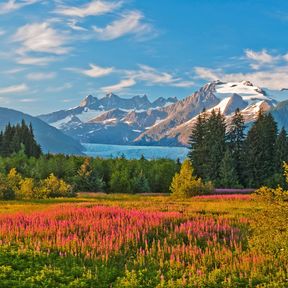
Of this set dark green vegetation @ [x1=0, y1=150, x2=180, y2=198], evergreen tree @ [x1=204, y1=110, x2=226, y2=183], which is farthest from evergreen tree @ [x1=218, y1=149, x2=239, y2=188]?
dark green vegetation @ [x1=0, y1=150, x2=180, y2=198]

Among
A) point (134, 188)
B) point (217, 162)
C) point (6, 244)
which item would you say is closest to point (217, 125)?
point (217, 162)

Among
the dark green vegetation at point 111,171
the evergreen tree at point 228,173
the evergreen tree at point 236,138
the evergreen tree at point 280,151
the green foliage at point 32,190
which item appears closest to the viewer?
the green foliage at point 32,190

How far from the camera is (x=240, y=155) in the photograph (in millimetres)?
75438

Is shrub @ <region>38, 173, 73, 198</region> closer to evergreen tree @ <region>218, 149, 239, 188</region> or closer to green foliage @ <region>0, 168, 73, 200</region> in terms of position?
green foliage @ <region>0, 168, 73, 200</region>

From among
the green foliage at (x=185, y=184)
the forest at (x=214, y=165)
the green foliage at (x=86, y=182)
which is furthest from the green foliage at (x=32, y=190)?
the green foliage at (x=86, y=182)

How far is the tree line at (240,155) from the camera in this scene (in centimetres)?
7056

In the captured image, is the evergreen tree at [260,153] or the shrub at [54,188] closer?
the shrub at [54,188]

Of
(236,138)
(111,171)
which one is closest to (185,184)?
(236,138)

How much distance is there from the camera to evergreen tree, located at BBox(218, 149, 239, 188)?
69.5 m

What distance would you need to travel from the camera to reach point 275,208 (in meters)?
15.5

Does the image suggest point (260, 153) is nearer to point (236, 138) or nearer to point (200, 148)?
point (236, 138)

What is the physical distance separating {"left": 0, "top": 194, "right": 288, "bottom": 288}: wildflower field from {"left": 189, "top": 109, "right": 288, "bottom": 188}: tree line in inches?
1957

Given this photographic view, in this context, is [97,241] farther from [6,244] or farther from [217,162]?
Result: [217,162]

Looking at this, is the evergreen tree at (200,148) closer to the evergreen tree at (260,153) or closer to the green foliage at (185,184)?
the evergreen tree at (260,153)
